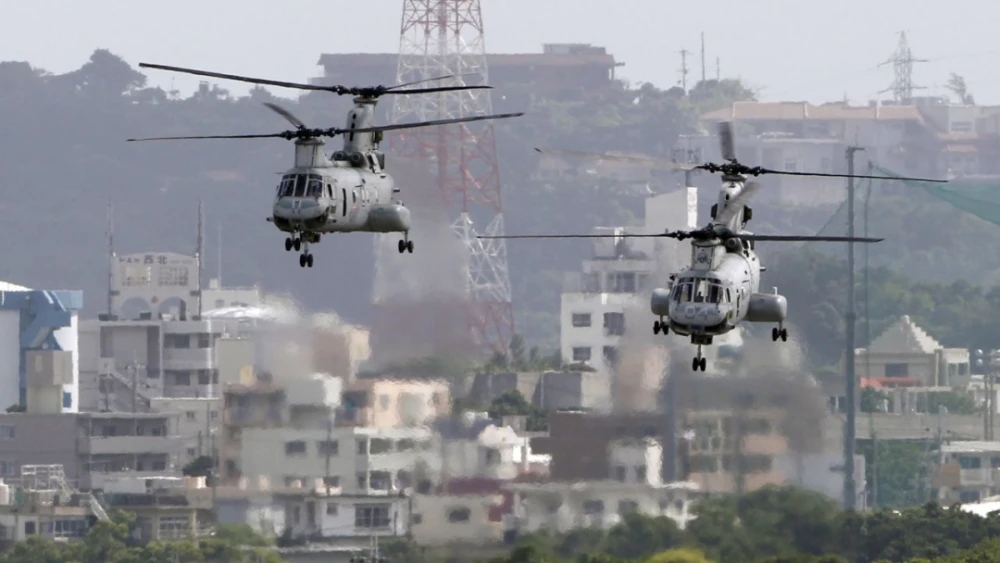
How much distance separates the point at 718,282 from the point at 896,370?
304ft

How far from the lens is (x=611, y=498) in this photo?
84.0 meters

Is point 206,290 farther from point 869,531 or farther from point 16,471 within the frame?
point 869,531

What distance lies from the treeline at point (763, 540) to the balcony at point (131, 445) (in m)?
41.8

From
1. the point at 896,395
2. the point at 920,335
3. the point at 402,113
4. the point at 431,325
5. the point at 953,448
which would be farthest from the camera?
the point at 402,113

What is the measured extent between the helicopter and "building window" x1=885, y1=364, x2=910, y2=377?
294 feet

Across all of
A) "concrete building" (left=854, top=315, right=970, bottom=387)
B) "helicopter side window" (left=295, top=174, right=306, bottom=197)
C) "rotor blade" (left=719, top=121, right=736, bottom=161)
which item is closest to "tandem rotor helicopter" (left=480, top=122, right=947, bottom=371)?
"rotor blade" (left=719, top=121, right=736, bottom=161)

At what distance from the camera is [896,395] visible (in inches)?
5153

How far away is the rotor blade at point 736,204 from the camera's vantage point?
174 feet

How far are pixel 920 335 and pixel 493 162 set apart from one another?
76.8ft

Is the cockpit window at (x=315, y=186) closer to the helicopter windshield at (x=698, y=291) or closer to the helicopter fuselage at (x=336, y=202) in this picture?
the helicopter fuselage at (x=336, y=202)

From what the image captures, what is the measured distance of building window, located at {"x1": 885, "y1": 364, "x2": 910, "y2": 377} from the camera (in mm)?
139887

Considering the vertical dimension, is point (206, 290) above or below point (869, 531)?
above

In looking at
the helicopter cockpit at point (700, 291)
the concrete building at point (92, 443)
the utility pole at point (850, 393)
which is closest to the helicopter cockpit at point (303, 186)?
the helicopter cockpit at point (700, 291)

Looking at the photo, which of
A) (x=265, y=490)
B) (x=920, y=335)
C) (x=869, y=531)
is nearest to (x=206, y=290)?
(x=920, y=335)
